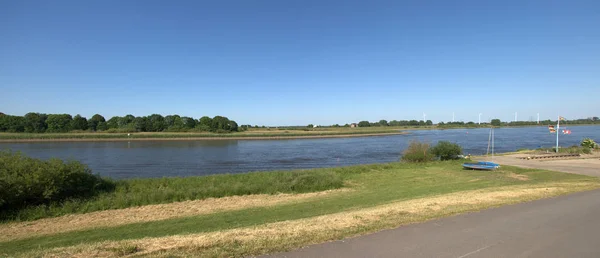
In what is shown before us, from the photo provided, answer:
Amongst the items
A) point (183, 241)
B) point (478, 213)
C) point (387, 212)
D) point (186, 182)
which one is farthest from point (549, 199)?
point (186, 182)

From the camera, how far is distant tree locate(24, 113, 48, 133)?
365ft

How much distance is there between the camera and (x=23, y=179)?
13.0m

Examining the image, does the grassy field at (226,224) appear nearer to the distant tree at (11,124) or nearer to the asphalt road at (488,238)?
the asphalt road at (488,238)

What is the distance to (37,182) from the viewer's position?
1331cm

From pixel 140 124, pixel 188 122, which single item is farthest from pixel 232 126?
pixel 140 124

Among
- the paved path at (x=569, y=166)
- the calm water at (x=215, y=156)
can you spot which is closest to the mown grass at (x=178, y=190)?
the calm water at (x=215, y=156)

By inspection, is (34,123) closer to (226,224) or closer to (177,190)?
(177,190)

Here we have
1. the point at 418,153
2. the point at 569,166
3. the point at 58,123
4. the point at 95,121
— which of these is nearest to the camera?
the point at 569,166

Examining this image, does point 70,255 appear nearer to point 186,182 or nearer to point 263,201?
point 263,201

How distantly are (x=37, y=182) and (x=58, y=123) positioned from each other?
131260 millimetres

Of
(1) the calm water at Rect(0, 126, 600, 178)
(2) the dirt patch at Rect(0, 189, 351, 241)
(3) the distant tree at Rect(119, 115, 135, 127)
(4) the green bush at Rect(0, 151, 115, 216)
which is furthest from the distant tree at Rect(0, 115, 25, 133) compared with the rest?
(2) the dirt patch at Rect(0, 189, 351, 241)

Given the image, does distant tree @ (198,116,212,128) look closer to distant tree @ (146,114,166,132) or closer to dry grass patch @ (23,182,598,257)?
distant tree @ (146,114,166,132)

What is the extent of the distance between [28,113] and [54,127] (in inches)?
444

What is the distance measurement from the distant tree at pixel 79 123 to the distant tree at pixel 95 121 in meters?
2.45
